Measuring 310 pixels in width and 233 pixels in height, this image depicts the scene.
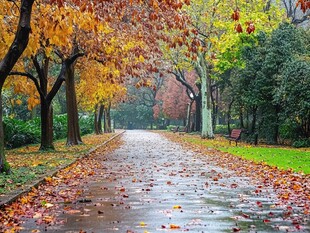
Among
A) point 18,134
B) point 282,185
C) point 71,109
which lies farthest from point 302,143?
point 282,185

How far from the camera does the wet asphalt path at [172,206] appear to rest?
6.48 m

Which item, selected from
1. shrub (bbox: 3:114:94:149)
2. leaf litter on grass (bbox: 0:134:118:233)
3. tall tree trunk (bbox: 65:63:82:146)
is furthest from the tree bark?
shrub (bbox: 3:114:94:149)

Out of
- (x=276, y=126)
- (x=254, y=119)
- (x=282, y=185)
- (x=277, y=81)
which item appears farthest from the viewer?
(x=254, y=119)

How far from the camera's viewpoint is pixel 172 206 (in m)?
8.10

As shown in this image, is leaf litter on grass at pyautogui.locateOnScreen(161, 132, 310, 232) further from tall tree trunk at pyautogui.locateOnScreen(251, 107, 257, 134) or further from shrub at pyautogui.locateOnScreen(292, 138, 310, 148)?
tall tree trunk at pyautogui.locateOnScreen(251, 107, 257, 134)

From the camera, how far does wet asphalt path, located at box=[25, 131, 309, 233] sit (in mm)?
6477

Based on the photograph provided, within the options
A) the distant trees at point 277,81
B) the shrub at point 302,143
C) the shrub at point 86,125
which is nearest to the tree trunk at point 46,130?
the distant trees at point 277,81

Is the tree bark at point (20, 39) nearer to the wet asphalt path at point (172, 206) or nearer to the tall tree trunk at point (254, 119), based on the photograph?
the wet asphalt path at point (172, 206)

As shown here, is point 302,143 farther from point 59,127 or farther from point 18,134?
point 59,127

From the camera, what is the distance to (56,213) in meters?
7.52


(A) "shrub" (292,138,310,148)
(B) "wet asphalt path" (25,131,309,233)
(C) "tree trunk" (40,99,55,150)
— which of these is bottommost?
(B) "wet asphalt path" (25,131,309,233)

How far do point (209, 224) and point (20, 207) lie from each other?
317 cm

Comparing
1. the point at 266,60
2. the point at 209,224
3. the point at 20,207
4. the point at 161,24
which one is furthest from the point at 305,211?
the point at 266,60

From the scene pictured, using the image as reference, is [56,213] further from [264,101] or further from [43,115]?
[264,101]
